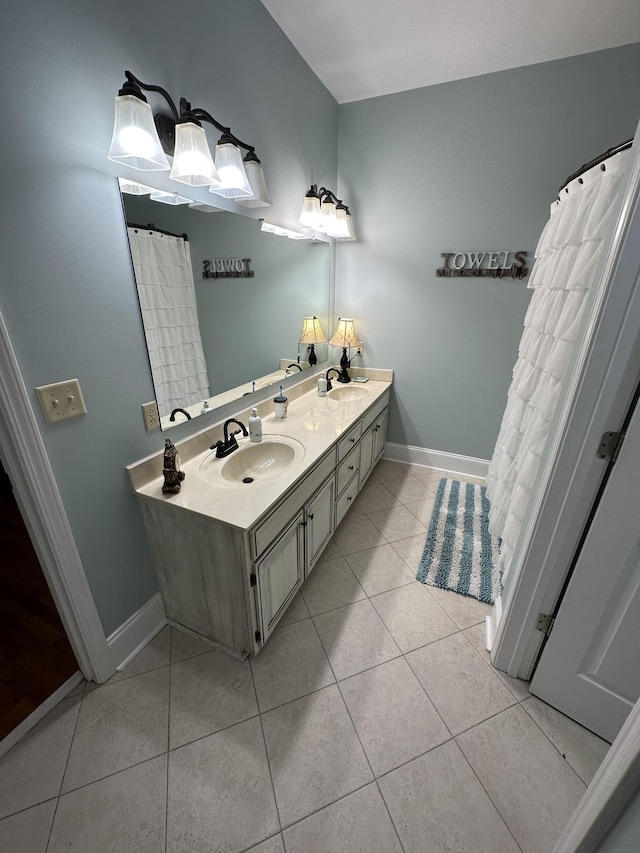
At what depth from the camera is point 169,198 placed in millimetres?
1299

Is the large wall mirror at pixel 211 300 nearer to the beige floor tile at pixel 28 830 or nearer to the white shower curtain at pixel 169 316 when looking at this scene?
the white shower curtain at pixel 169 316

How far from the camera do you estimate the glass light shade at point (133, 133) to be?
985 millimetres

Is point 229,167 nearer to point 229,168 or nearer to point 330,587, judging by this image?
point 229,168

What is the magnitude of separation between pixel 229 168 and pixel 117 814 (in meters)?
2.23

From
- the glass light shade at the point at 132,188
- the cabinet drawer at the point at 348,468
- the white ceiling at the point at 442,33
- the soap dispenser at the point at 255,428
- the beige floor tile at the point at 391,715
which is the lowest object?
the beige floor tile at the point at 391,715

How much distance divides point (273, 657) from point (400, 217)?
2.83m

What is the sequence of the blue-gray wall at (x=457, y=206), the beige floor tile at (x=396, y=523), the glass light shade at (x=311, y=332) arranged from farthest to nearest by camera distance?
the glass light shade at (x=311, y=332) < the beige floor tile at (x=396, y=523) < the blue-gray wall at (x=457, y=206)

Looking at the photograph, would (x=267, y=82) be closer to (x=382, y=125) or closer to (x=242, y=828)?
(x=382, y=125)

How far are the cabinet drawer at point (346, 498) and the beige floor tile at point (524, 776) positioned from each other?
1.09m

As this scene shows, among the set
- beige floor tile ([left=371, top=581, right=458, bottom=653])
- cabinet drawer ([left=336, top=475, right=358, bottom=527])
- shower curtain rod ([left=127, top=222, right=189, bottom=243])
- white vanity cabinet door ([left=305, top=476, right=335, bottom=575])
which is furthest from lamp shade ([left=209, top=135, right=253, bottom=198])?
beige floor tile ([left=371, top=581, right=458, bottom=653])

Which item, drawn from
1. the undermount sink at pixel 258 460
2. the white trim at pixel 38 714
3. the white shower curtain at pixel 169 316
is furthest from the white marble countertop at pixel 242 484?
the white trim at pixel 38 714

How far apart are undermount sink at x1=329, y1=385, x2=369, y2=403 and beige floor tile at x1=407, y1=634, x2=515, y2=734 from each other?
5.42 ft

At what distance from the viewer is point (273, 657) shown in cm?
147

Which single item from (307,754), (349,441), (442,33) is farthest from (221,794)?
(442,33)
